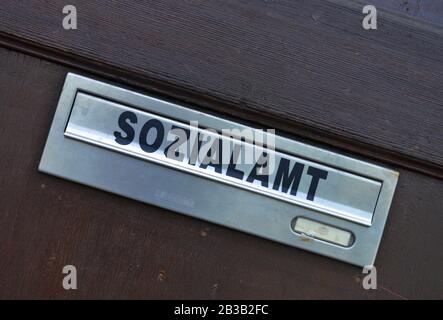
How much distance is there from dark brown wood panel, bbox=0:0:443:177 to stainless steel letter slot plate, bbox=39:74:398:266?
39 millimetres

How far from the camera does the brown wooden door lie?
3.57ft

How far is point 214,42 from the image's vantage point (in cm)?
109

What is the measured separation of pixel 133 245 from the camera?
3.63 ft

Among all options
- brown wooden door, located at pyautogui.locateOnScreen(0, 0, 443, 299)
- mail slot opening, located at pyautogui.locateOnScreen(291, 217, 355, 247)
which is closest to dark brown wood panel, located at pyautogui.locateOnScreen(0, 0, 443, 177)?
brown wooden door, located at pyautogui.locateOnScreen(0, 0, 443, 299)

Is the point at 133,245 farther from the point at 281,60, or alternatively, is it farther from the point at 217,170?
the point at 281,60

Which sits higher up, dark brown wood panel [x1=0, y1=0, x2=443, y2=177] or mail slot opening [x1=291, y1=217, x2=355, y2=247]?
dark brown wood panel [x1=0, y1=0, x2=443, y2=177]

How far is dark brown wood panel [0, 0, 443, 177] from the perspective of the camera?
3.56 ft

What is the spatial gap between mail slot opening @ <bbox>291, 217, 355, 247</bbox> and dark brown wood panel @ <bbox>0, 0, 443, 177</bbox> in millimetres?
150

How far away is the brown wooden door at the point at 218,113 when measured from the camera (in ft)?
3.57

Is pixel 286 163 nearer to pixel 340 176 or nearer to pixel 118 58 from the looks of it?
pixel 340 176

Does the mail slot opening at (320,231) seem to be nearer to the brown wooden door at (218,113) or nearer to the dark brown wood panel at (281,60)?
the brown wooden door at (218,113)

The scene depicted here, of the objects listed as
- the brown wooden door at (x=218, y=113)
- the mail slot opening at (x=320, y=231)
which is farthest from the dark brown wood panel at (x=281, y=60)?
the mail slot opening at (x=320, y=231)

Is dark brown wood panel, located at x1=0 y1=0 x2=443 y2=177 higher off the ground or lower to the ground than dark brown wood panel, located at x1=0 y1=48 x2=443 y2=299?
higher

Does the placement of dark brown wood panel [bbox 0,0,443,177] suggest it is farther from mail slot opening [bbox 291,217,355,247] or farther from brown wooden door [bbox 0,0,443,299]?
mail slot opening [bbox 291,217,355,247]
